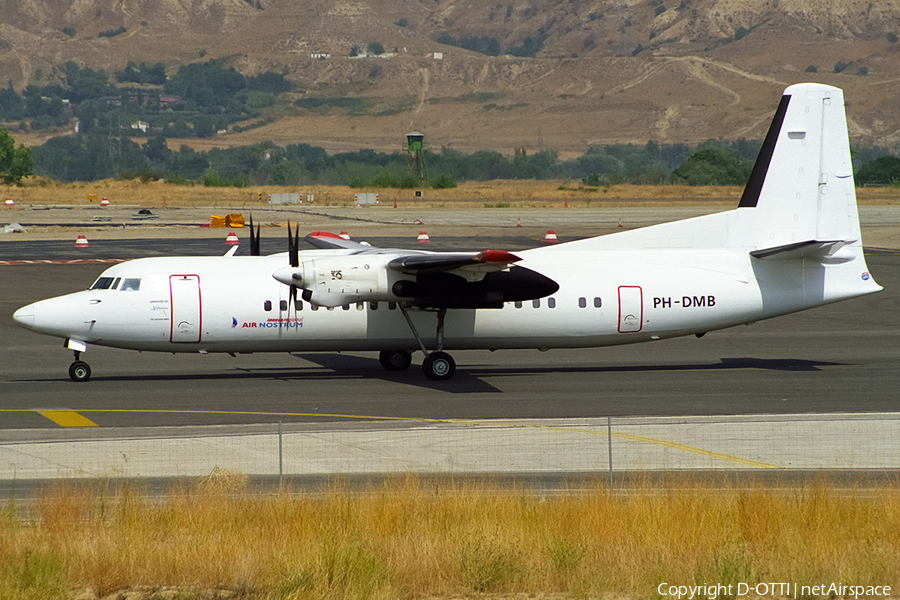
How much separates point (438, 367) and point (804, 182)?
10071 mm

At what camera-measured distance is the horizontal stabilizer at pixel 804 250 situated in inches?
961

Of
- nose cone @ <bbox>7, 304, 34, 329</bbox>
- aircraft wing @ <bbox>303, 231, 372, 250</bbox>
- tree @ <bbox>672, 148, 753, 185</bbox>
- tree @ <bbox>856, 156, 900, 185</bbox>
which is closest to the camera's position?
nose cone @ <bbox>7, 304, 34, 329</bbox>

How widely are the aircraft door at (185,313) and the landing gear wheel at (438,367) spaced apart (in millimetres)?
5246

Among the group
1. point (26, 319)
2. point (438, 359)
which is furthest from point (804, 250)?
point (26, 319)

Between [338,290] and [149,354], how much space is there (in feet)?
28.1

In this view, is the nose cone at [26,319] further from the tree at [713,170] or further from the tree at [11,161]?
the tree at [11,161]

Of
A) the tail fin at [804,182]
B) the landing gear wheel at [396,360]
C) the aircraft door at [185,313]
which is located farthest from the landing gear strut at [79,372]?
the tail fin at [804,182]

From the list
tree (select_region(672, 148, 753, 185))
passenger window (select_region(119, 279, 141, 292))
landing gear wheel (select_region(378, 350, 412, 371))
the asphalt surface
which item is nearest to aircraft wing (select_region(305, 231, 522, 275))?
the asphalt surface

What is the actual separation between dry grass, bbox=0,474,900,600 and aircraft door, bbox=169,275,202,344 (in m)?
9.90

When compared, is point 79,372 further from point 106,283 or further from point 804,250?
point 804,250

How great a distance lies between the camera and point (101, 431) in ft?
62.7

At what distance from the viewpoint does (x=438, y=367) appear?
2445cm

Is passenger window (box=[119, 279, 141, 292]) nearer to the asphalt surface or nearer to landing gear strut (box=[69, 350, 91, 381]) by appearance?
landing gear strut (box=[69, 350, 91, 381])

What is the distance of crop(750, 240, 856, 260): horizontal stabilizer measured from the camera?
24406 millimetres
